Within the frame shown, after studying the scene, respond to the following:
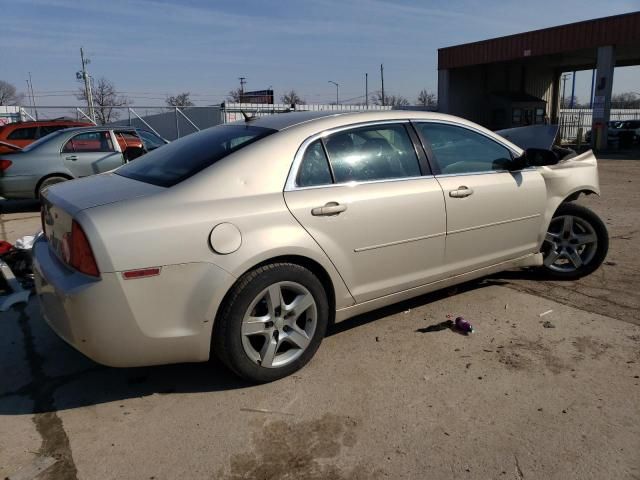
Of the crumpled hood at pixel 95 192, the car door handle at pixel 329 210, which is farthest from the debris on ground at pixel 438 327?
the crumpled hood at pixel 95 192

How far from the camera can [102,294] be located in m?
2.57

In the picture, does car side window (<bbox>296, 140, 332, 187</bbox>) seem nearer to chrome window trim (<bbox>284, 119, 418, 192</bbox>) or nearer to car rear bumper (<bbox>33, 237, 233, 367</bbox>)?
chrome window trim (<bbox>284, 119, 418, 192</bbox>)

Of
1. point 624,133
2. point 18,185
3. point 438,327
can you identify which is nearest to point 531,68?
point 624,133

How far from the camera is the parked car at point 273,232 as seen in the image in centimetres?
265

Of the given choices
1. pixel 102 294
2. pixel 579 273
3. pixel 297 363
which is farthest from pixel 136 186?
pixel 579 273

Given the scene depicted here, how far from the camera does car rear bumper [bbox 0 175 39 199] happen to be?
8805 millimetres

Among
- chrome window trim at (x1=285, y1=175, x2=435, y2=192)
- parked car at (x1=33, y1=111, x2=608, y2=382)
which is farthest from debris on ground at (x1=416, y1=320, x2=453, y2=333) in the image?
chrome window trim at (x1=285, y1=175, x2=435, y2=192)

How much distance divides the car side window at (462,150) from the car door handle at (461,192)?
15cm

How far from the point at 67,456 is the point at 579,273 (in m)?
4.31

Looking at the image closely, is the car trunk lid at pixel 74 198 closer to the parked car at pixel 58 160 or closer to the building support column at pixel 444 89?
the parked car at pixel 58 160

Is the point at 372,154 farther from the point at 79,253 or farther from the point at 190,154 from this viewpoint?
the point at 79,253

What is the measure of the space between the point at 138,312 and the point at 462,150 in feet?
8.82

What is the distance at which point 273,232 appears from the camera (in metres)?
2.93

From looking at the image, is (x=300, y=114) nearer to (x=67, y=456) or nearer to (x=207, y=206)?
(x=207, y=206)
